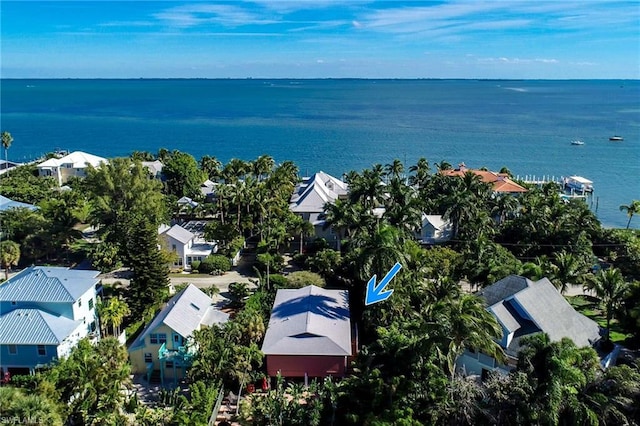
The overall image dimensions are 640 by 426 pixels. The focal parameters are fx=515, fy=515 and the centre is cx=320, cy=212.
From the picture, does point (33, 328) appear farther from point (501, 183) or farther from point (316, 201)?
point (501, 183)

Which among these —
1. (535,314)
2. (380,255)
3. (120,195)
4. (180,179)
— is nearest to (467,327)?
(535,314)

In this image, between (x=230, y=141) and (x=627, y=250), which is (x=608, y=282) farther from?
(x=230, y=141)

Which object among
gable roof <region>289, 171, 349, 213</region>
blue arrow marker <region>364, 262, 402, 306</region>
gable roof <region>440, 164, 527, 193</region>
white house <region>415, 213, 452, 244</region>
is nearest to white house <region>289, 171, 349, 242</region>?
gable roof <region>289, 171, 349, 213</region>

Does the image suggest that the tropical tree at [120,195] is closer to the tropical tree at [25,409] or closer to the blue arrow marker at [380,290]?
the blue arrow marker at [380,290]

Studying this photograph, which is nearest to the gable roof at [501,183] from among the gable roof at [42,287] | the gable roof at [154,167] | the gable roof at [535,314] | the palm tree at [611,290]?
the palm tree at [611,290]

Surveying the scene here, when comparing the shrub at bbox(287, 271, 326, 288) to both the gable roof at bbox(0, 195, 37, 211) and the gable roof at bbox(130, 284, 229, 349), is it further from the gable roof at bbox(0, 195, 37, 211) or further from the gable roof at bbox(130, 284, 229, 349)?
the gable roof at bbox(0, 195, 37, 211)
